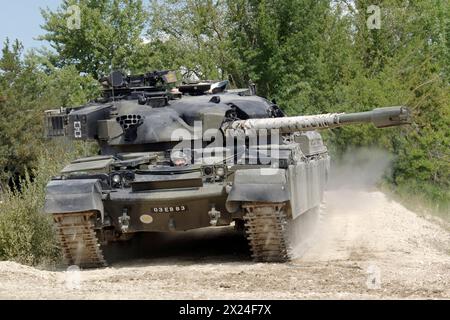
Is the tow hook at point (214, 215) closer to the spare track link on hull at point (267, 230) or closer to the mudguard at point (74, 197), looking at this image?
the spare track link on hull at point (267, 230)

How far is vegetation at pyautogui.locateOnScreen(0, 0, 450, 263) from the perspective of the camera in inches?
1121

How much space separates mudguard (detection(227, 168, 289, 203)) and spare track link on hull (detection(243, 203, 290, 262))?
0.17m

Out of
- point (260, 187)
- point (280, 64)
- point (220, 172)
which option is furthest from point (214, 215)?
point (280, 64)

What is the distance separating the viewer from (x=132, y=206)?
12461 mm

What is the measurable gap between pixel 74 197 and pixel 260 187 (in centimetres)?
238

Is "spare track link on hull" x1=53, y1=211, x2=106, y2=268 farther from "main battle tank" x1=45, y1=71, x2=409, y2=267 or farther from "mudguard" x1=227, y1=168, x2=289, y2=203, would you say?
"mudguard" x1=227, y1=168, x2=289, y2=203

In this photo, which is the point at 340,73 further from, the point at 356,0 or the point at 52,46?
the point at 52,46

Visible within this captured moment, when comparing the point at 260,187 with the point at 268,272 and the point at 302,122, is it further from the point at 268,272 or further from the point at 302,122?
the point at 302,122

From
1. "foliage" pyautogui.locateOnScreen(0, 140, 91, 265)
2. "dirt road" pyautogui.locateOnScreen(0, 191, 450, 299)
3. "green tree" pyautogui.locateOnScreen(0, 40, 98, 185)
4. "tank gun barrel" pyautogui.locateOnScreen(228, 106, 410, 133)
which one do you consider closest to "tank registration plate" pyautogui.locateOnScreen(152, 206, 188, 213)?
"dirt road" pyautogui.locateOnScreen(0, 191, 450, 299)

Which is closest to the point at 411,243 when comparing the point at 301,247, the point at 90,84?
the point at 301,247

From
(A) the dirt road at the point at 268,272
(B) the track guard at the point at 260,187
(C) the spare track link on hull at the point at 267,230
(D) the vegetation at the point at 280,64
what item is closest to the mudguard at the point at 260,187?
(B) the track guard at the point at 260,187

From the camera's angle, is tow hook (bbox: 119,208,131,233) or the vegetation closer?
tow hook (bbox: 119,208,131,233)

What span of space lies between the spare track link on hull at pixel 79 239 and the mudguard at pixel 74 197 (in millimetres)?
162
